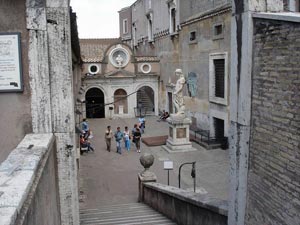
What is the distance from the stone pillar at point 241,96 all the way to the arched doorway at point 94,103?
2231 cm

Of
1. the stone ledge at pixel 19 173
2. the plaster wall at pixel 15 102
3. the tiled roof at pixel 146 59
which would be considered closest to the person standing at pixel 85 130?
the tiled roof at pixel 146 59

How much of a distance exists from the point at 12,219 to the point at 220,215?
4.45m

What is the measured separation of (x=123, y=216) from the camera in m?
8.50

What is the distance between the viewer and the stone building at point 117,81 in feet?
89.6

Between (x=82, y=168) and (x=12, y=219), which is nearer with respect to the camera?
(x=12, y=219)

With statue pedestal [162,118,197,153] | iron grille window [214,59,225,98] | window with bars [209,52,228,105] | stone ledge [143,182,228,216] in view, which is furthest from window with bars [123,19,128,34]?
stone ledge [143,182,228,216]

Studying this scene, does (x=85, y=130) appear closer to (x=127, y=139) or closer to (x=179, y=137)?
(x=127, y=139)

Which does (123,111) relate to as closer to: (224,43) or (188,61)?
(188,61)

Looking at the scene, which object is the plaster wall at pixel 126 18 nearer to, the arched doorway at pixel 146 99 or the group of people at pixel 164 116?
the arched doorway at pixel 146 99

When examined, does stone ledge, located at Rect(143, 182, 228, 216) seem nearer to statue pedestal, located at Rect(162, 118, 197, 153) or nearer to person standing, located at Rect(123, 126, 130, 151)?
statue pedestal, located at Rect(162, 118, 197, 153)

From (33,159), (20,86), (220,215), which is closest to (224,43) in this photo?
(220,215)

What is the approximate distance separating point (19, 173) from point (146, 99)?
90.5 feet

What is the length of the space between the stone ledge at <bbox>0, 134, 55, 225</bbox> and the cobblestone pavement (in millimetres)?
5935

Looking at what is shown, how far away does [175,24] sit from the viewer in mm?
25078
